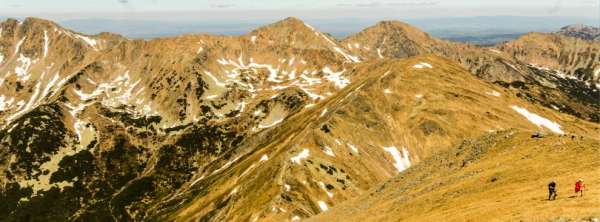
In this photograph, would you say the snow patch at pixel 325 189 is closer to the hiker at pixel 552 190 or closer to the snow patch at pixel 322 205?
the snow patch at pixel 322 205

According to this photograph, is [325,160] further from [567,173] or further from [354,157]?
[567,173]

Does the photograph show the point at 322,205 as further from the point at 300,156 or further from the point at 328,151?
the point at 328,151

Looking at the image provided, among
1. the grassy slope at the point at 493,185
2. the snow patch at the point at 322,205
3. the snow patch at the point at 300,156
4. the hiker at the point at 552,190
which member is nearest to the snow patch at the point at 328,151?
the snow patch at the point at 300,156

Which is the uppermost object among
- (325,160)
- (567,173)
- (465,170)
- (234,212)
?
(567,173)

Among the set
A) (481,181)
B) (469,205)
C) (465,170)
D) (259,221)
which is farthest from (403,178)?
(259,221)

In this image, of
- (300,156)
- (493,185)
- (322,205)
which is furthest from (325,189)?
(493,185)

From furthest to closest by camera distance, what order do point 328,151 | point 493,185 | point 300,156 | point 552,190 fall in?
point 328,151
point 300,156
point 493,185
point 552,190

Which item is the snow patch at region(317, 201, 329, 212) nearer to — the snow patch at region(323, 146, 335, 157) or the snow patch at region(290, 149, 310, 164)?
the snow patch at region(290, 149, 310, 164)

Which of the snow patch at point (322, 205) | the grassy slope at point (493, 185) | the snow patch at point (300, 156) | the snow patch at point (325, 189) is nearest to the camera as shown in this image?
the grassy slope at point (493, 185)
